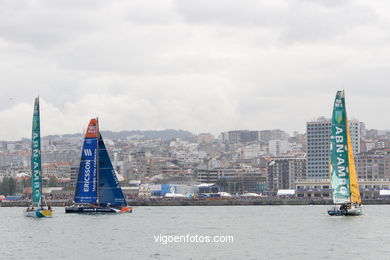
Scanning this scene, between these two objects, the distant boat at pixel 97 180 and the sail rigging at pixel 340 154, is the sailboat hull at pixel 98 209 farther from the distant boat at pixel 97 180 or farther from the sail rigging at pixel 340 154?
the sail rigging at pixel 340 154

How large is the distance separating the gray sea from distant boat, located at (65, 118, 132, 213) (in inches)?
244

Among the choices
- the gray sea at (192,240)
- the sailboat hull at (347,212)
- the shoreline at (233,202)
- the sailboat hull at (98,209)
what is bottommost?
the gray sea at (192,240)

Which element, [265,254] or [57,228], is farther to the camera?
[57,228]

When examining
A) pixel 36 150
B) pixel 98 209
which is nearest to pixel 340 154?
pixel 98 209

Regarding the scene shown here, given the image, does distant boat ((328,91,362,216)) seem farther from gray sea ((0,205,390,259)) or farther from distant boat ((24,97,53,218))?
distant boat ((24,97,53,218))

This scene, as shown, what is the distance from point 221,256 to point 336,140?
27515 mm

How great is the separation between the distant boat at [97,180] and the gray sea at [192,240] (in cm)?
621

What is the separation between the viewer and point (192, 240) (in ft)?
155

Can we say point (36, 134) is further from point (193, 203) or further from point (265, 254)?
point (193, 203)

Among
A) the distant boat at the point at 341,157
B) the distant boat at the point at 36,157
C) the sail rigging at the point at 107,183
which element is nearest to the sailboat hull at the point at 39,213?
the distant boat at the point at 36,157

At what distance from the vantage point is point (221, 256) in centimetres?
3922

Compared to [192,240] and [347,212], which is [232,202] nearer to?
[347,212]

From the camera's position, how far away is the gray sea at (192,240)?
134 feet

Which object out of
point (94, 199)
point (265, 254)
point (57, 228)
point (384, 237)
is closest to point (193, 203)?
point (94, 199)
